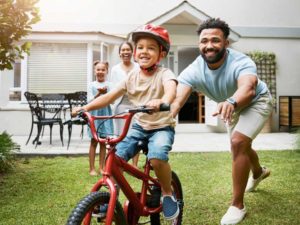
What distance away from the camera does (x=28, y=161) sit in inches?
248

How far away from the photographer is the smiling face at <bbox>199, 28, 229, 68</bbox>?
321 centimetres

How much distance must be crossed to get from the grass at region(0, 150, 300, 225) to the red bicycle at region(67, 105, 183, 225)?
0.66m

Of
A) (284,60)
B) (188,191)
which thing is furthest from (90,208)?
(284,60)

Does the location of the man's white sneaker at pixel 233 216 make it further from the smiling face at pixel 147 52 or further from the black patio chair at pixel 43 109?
the black patio chair at pixel 43 109

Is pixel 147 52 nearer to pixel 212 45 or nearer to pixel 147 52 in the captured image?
pixel 147 52

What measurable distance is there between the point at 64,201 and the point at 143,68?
1903 mm

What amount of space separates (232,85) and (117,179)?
1.52 metres

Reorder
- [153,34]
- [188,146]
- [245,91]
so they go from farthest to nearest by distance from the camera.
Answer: [188,146]
[245,91]
[153,34]

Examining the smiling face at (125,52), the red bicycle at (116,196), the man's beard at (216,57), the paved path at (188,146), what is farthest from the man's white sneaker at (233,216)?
the paved path at (188,146)

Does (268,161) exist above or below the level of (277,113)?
below

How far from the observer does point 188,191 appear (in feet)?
14.1

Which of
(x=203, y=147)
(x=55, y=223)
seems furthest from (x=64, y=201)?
(x=203, y=147)

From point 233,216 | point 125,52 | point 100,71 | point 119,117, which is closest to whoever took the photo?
point 119,117

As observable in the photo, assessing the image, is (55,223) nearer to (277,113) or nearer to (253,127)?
(253,127)
